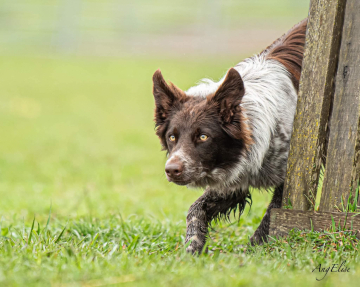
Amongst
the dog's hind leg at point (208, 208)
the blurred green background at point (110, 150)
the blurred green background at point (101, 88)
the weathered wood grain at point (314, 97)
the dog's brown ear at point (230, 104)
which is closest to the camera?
the blurred green background at point (110, 150)

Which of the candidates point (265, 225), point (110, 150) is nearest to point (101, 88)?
point (110, 150)

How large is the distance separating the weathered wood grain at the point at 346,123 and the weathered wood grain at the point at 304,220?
96 millimetres

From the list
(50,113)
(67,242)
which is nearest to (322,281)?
(67,242)

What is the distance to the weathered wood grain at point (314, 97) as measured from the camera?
12.5ft

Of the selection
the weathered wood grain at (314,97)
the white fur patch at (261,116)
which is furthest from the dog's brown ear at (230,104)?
the weathered wood grain at (314,97)

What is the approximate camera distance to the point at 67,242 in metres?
3.98

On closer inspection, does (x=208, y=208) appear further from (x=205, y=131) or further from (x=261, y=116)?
(x=261, y=116)

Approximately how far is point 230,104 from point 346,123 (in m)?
0.92

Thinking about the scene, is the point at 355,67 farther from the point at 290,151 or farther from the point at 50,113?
the point at 50,113

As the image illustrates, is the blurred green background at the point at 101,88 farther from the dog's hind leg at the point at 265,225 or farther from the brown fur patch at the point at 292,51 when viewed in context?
the dog's hind leg at the point at 265,225

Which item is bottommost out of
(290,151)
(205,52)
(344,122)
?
(290,151)

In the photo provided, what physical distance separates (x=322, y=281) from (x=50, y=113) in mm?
13693

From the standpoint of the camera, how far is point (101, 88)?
19.0 metres

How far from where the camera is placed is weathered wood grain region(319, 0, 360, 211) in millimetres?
3693
